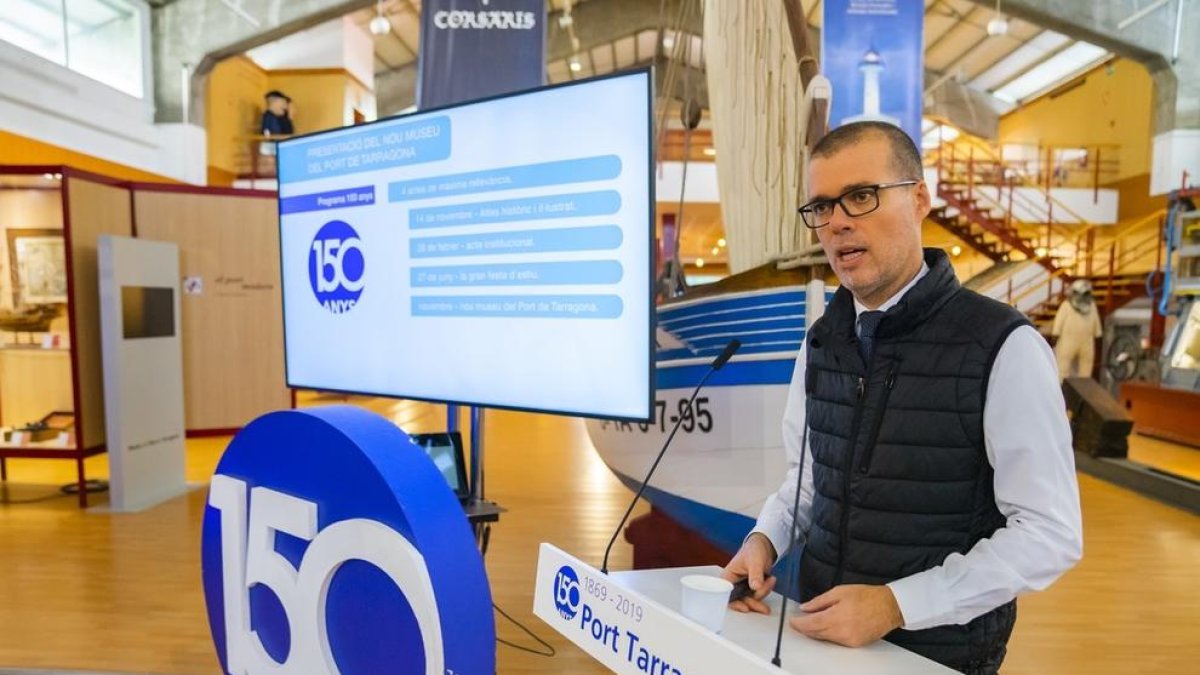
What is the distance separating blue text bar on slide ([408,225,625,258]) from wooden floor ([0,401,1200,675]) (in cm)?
149

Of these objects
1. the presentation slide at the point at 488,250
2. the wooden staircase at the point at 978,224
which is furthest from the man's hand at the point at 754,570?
the wooden staircase at the point at 978,224

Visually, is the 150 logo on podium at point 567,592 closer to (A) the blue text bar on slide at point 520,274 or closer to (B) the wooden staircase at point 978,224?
(A) the blue text bar on slide at point 520,274

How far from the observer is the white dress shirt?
1.01 m

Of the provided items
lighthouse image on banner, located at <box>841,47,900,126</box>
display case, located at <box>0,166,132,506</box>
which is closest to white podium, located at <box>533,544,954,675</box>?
display case, located at <box>0,166,132,506</box>

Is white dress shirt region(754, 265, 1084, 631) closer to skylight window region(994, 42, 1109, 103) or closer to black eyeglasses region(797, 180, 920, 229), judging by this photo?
black eyeglasses region(797, 180, 920, 229)

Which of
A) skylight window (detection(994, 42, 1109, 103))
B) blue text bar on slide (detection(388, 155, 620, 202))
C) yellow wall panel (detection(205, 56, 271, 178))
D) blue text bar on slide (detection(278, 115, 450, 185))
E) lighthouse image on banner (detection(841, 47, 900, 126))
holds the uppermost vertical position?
skylight window (detection(994, 42, 1109, 103))

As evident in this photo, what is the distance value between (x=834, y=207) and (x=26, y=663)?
312cm

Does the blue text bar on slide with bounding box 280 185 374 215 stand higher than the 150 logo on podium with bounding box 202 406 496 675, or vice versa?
the blue text bar on slide with bounding box 280 185 374 215

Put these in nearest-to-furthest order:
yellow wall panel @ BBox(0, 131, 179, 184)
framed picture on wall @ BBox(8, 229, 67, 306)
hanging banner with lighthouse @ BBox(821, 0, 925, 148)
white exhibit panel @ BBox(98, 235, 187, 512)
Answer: white exhibit panel @ BBox(98, 235, 187, 512), framed picture on wall @ BBox(8, 229, 67, 306), hanging banner with lighthouse @ BBox(821, 0, 925, 148), yellow wall panel @ BBox(0, 131, 179, 184)

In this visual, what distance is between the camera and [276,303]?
595cm

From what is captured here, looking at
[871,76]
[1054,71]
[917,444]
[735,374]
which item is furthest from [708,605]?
[1054,71]

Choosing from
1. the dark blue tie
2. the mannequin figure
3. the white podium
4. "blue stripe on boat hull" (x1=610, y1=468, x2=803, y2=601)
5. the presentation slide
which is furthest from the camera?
the mannequin figure

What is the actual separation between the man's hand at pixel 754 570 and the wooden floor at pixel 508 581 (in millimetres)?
1474

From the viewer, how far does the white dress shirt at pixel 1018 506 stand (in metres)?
1.01
